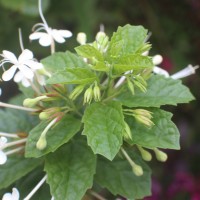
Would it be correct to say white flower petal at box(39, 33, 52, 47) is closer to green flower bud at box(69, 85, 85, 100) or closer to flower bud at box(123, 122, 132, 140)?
green flower bud at box(69, 85, 85, 100)

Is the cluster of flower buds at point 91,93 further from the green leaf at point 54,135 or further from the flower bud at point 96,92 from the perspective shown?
the green leaf at point 54,135

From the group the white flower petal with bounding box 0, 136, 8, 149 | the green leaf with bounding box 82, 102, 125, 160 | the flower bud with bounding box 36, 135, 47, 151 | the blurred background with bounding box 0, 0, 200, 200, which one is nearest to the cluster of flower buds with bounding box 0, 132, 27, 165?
the white flower petal with bounding box 0, 136, 8, 149

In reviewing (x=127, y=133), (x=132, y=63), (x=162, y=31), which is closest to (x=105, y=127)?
(x=127, y=133)

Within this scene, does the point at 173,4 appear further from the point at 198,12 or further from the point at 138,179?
the point at 138,179

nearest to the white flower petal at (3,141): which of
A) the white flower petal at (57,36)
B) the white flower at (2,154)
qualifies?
the white flower at (2,154)

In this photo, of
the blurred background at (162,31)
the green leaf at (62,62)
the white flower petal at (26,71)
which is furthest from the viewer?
the blurred background at (162,31)

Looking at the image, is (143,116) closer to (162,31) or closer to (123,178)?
(123,178)
